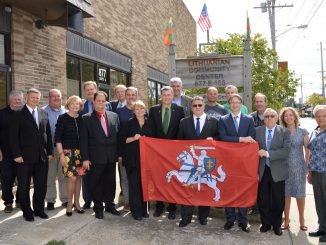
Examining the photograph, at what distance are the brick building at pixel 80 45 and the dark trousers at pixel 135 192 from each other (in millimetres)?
3440

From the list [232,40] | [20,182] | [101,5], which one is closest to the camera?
[20,182]

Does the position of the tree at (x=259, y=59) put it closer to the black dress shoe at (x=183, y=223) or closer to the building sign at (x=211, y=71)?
the building sign at (x=211, y=71)

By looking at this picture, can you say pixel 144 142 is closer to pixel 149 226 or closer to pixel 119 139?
pixel 119 139

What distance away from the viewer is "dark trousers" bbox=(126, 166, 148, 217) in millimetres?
5801

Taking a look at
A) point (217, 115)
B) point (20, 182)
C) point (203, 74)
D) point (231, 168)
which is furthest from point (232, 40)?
point (20, 182)

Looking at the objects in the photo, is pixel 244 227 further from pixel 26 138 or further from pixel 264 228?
pixel 26 138

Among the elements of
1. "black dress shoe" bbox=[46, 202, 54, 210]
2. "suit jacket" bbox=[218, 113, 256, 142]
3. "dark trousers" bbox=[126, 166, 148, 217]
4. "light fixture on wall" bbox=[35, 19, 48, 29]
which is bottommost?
"black dress shoe" bbox=[46, 202, 54, 210]

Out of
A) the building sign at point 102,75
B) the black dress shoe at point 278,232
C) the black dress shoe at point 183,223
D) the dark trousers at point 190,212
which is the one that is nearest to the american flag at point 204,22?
the building sign at point 102,75

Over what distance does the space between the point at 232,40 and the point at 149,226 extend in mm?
10875

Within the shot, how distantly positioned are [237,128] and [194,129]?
0.60m

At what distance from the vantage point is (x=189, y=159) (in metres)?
5.59

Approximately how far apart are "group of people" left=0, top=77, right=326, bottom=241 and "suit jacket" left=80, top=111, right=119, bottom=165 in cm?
1

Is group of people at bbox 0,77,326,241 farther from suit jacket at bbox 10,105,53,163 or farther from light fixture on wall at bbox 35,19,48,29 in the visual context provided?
light fixture on wall at bbox 35,19,48,29

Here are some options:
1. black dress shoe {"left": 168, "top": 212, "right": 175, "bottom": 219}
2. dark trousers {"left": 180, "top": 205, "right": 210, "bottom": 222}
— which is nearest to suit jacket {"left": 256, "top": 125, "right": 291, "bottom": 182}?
dark trousers {"left": 180, "top": 205, "right": 210, "bottom": 222}
